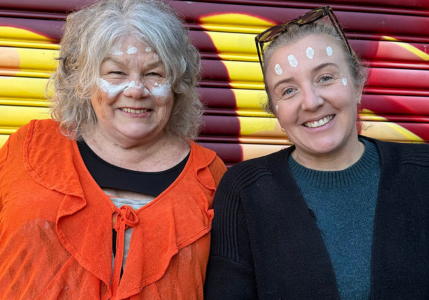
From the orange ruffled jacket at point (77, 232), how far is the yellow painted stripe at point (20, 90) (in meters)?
1.15

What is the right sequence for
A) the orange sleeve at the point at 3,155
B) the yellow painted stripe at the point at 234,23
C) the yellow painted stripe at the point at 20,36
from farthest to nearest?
the yellow painted stripe at the point at 234,23 < the yellow painted stripe at the point at 20,36 < the orange sleeve at the point at 3,155

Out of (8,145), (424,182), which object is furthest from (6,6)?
(424,182)

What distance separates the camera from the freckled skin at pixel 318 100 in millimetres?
1916

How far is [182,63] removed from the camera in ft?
7.18

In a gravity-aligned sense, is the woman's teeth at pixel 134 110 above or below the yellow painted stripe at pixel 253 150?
above

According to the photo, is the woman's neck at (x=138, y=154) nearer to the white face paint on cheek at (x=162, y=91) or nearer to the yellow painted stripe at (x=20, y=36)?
the white face paint on cheek at (x=162, y=91)

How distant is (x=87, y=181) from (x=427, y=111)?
2.96 metres

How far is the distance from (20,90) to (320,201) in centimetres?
241

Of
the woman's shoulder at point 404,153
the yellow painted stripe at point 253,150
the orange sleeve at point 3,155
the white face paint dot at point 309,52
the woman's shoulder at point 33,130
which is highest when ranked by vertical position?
the white face paint dot at point 309,52

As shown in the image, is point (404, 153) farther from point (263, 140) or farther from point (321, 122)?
point (263, 140)

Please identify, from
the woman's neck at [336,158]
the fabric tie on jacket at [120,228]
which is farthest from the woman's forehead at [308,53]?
the fabric tie on jacket at [120,228]

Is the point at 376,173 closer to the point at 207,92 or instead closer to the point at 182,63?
the point at 182,63

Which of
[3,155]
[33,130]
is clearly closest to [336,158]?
[33,130]

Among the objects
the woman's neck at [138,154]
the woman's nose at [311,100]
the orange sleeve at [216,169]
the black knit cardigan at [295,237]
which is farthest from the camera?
the orange sleeve at [216,169]
